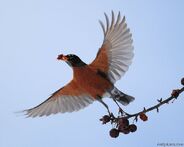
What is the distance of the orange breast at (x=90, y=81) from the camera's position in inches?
226

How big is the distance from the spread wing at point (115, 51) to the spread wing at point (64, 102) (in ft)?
1.62

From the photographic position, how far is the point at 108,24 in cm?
645

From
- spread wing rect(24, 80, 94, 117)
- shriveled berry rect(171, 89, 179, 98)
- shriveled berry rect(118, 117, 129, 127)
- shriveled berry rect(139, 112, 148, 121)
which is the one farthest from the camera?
spread wing rect(24, 80, 94, 117)

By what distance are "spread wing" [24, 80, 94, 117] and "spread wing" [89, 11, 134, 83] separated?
0.49 metres

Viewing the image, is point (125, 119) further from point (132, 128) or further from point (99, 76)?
point (99, 76)

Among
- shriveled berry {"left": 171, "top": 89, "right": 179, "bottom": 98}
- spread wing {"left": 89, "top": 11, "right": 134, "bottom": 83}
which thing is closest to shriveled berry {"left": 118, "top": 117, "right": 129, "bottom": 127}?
shriveled berry {"left": 171, "top": 89, "right": 179, "bottom": 98}

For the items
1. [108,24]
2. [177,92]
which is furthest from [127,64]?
[177,92]

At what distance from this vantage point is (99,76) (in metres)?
5.93

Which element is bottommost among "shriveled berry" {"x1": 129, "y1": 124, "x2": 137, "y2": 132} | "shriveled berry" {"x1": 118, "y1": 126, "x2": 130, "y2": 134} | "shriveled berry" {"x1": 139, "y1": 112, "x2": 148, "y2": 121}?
"shriveled berry" {"x1": 139, "y1": 112, "x2": 148, "y2": 121}

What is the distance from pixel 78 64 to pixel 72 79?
0.31 m

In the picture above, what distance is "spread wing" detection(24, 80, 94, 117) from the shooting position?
633 cm

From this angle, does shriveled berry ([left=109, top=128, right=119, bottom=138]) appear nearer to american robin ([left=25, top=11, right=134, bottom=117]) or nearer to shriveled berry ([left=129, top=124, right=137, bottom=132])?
shriveled berry ([left=129, top=124, right=137, bottom=132])

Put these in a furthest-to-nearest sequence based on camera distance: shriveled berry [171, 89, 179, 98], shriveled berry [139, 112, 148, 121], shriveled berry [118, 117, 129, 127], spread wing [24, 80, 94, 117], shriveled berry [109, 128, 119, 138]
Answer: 1. spread wing [24, 80, 94, 117]
2. shriveled berry [109, 128, 119, 138]
3. shriveled berry [118, 117, 129, 127]
4. shriveled berry [139, 112, 148, 121]
5. shriveled berry [171, 89, 179, 98]

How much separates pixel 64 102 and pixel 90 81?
935 mm
